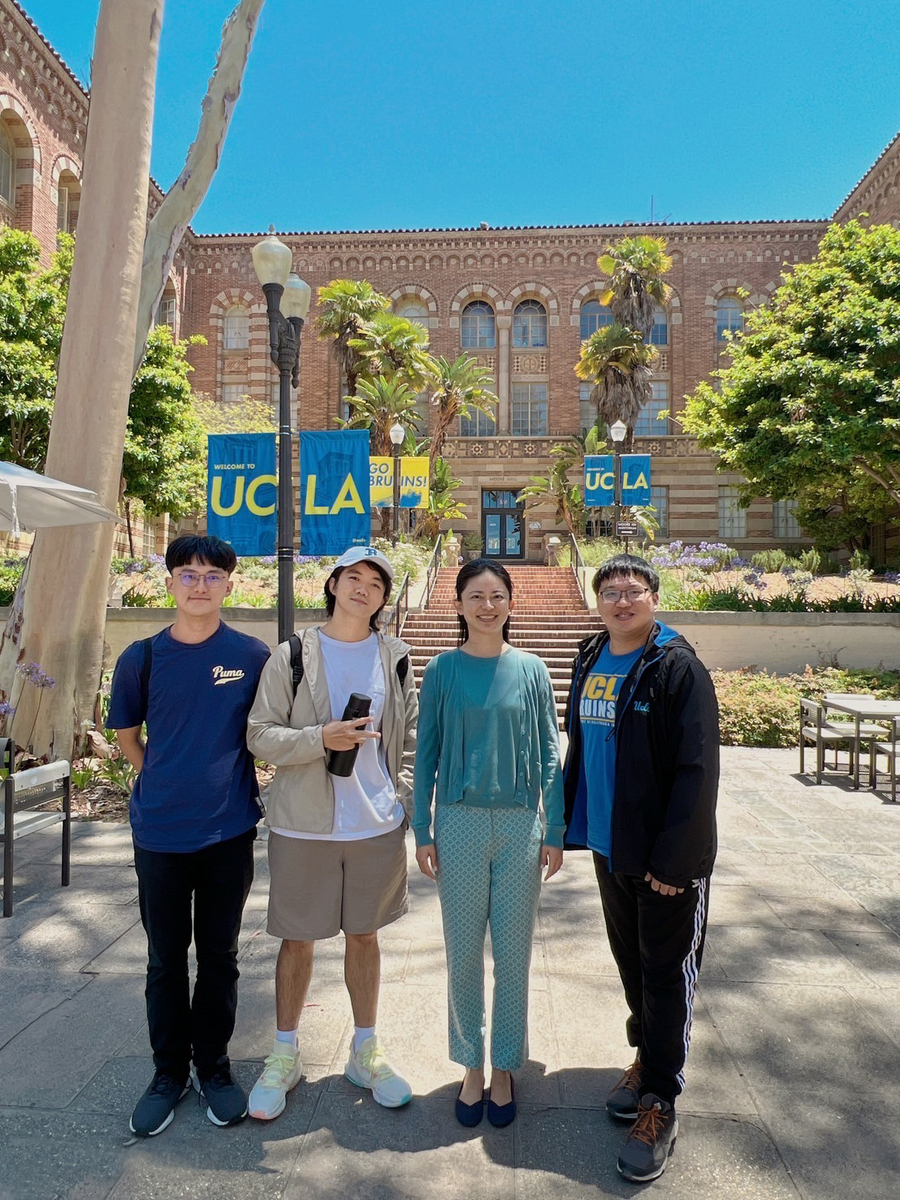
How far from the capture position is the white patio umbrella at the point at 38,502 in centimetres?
543

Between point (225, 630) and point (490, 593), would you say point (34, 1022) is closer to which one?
point (225, 630)

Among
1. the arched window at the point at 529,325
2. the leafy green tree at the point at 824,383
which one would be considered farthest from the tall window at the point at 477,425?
the leafy green tree at the point at 824,383

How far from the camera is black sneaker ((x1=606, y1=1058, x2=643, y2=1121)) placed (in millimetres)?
2607

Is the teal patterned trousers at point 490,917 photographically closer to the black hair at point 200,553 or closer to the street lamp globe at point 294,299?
the black hair at point 200,553

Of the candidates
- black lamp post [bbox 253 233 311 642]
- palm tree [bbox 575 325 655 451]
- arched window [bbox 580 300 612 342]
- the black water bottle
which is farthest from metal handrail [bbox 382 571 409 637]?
arched window [bbox 580 300 612 342]

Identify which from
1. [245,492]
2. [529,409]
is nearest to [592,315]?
[529,409]

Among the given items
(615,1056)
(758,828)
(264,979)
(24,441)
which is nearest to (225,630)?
(264,979)

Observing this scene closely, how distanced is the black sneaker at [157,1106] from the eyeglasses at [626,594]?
2.26 metres

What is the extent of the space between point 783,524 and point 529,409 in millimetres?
11451

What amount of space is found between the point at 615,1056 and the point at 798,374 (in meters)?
14.4

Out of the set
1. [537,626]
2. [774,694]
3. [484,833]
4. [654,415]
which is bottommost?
[774,694]

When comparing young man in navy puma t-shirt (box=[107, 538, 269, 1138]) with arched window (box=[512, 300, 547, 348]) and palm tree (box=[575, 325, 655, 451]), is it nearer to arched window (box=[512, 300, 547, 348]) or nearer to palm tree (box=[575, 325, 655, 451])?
palm tree (box=[575, 325, 655, 451])

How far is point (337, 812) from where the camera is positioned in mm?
2633

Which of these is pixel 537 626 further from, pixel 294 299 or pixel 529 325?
pixel 529 325
